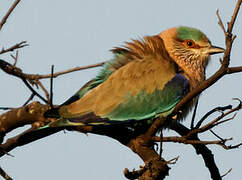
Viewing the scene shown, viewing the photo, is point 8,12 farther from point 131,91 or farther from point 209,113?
point 209,113

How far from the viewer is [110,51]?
6238mm

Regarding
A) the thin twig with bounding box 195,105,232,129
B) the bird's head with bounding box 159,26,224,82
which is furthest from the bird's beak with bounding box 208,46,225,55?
the thin twig with bounding box 195,105,232,129

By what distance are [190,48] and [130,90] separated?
1618 mm

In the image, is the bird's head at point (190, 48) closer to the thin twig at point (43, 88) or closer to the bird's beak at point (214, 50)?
the bird's beak at point (214, 50)

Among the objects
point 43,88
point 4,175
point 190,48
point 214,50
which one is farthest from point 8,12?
point 214,50

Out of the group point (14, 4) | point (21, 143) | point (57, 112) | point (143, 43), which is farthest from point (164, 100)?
point (14, 4)

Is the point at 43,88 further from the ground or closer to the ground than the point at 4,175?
further from the ground

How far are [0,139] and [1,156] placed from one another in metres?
0.21

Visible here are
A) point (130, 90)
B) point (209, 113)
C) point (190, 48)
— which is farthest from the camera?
point (190, 48)

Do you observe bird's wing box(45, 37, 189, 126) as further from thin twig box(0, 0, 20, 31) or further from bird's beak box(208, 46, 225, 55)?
thin twig box(0, 0, 20, 31)

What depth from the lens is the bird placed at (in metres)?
5.64

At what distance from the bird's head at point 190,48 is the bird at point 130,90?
1.42 feet

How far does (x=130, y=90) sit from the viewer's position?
5.82 meters

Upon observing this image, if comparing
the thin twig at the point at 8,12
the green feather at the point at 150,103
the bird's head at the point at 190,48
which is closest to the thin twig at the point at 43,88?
the thin twig at the point at 8,12
